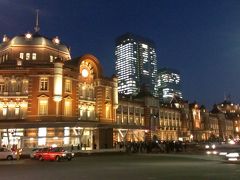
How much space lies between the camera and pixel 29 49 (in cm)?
6269

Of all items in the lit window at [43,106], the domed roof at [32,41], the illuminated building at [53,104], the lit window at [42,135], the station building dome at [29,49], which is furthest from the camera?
the domed roof at [32,41]

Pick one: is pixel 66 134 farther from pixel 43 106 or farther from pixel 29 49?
pixel 29 49

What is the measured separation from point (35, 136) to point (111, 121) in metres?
17.2

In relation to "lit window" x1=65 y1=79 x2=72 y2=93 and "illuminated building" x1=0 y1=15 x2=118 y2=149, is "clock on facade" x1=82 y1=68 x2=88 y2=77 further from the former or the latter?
"lit window" x1=65 y1=79 x2=72 y2=93

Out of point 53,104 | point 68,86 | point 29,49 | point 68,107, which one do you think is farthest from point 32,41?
point 53,104

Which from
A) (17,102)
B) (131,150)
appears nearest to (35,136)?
(17,102)

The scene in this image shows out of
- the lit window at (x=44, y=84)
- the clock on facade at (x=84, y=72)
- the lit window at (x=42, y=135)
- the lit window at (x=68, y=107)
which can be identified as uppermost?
the clock on facade at (x=84, y=72)

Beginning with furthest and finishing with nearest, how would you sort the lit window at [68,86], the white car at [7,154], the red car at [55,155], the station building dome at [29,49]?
the station building dome at [29,49]
the lit window at [68,86]
the white car at [7,154]
the red car at [55,155]

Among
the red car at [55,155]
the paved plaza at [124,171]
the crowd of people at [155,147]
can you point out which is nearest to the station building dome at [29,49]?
the crowd of people at [155,147]

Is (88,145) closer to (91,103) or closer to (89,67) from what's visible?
(91,103)

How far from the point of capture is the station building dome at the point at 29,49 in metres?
61.9

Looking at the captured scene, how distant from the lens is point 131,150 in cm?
4859

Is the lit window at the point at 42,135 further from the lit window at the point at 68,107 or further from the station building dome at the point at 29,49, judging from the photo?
the station building dome at the point at 29,49

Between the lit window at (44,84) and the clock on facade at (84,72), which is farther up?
the clock on facade at (84,72)
